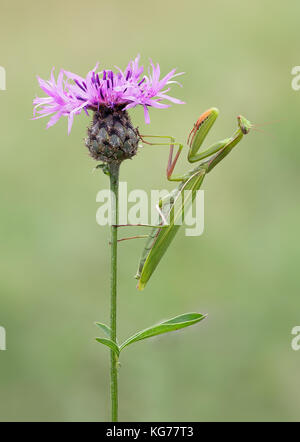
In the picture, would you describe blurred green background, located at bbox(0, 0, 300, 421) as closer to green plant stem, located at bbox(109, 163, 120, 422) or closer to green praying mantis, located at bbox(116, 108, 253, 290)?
green praying mantis, located at bbox(116, 108, 253, 290)

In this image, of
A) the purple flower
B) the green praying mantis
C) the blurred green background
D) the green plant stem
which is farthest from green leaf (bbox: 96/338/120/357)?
the blurred green background

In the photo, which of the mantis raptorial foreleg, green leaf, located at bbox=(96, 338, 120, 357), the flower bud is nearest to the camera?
green leaf, located at bbox=(96, 338, 120, 357)

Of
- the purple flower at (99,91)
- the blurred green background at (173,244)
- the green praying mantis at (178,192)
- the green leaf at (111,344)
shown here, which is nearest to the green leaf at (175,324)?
the green leaf at (111,344)

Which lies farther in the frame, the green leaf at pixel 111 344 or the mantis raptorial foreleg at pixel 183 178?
the mantis raptorial foreleg at pixel 183 178

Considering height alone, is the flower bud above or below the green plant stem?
above

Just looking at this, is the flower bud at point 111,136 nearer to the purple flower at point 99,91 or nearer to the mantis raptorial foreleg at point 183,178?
the purple flower at point 99,91

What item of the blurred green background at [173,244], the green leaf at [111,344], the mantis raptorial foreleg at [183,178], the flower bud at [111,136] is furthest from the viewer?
the blurred green background at [173,244]
